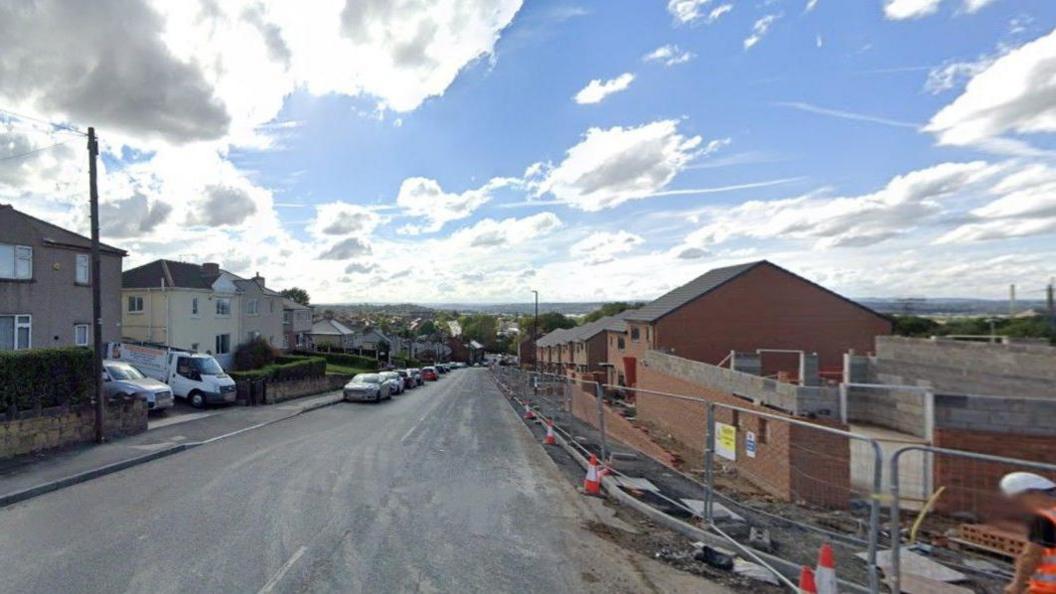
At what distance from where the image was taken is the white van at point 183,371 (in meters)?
24.7

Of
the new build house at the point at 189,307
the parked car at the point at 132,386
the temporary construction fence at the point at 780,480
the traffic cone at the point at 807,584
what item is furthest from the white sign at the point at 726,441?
the new build house at the point at 189,307

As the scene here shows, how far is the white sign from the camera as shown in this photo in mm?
8312

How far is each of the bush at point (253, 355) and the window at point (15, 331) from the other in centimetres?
1730

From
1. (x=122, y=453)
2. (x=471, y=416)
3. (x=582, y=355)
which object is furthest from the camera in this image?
(x=582, y=355)

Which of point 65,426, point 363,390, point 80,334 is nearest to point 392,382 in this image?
point 363,390

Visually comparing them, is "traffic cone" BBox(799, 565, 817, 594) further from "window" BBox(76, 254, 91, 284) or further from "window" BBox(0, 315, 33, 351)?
"window" BBox(76, 254, 91, 284)

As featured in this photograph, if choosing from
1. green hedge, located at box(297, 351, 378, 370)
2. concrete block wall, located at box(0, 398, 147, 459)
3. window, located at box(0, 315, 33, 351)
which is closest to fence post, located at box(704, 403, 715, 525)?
concrete block wall, located at box(0, 398, 147, 459)

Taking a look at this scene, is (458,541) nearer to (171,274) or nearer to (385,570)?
(385,570)

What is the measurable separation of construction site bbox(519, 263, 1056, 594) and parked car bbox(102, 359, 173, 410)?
41.6 ft

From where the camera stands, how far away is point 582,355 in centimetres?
5716

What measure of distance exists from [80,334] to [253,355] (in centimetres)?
1522

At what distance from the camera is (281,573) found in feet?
20.5

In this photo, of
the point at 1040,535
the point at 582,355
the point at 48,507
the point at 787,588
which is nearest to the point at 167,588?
the point at 48,507

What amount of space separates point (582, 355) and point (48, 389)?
151ft
